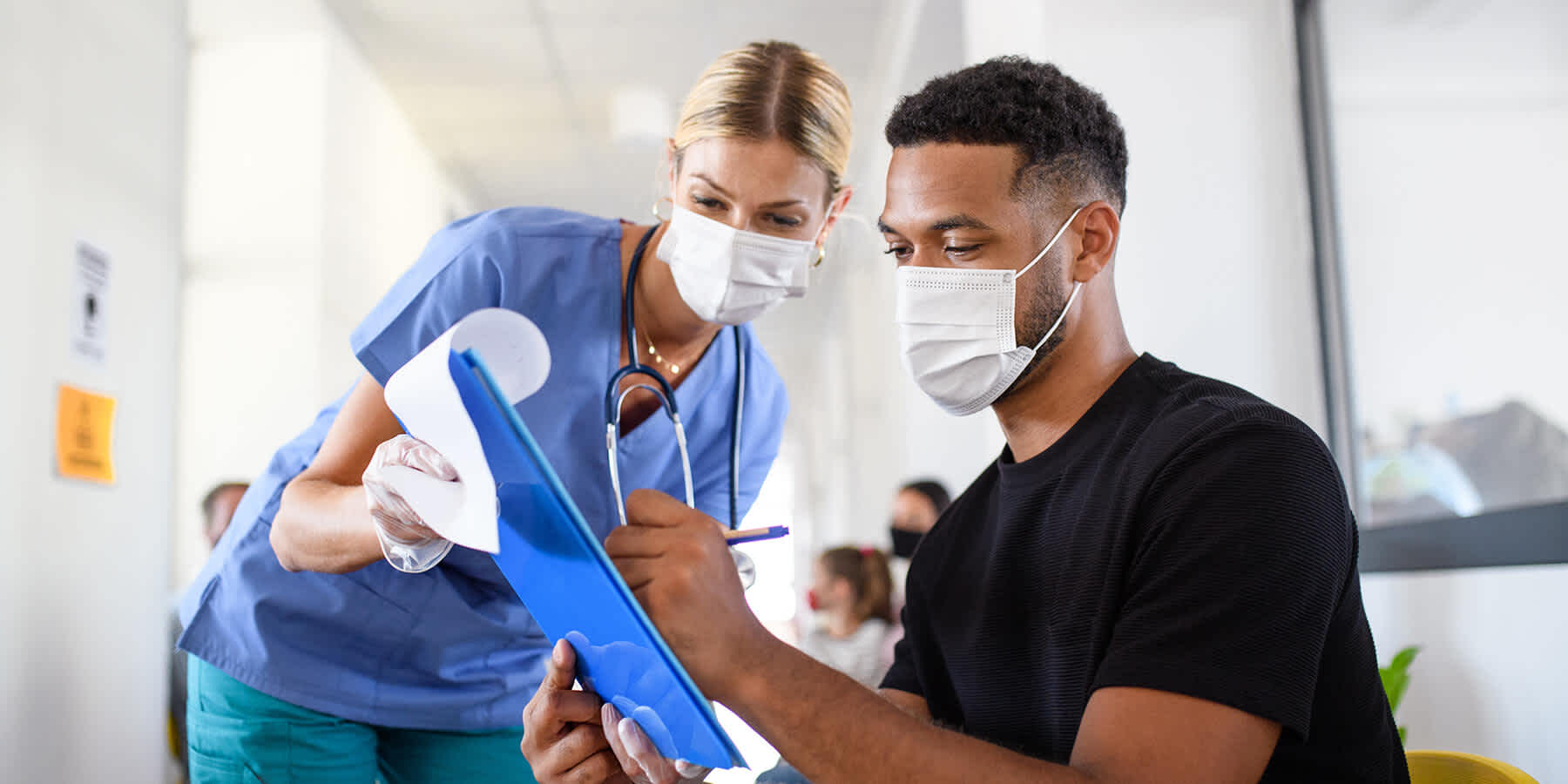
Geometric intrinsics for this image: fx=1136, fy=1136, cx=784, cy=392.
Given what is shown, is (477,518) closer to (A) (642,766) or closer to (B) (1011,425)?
(A) (642,766)

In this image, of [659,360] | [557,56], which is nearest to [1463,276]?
[659,360]

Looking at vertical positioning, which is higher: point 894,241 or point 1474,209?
point 1474,209

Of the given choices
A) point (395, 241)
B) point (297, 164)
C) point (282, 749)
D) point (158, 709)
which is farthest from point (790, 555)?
point (282, 749)

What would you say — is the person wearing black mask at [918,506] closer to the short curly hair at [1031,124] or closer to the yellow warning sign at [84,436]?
the yellow warning sign at [84,436]

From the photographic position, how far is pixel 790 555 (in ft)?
41.2

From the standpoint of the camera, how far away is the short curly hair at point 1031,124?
1.03 metres

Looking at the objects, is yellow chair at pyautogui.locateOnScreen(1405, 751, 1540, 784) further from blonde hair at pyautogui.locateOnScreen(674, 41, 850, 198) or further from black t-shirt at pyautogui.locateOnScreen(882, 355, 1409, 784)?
blonde hair at pyautogui.locateOnScreen(674, 41, 850, 198)

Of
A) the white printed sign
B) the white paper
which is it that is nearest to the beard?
the white paper

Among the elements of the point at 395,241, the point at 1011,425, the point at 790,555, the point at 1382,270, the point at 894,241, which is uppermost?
the point at 395,241

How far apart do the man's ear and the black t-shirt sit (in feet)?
0.36

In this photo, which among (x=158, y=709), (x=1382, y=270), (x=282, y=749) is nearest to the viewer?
(x=282, y=749)

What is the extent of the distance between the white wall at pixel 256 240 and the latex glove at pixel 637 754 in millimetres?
3134

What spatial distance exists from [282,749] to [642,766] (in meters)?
→ 0.61

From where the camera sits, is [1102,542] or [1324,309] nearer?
[1102,542]
